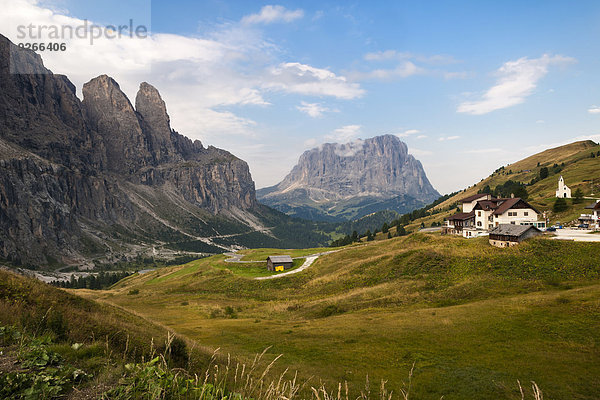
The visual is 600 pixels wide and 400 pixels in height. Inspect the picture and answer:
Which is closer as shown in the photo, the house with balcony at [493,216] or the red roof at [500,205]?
the house with balcony at [493,216]

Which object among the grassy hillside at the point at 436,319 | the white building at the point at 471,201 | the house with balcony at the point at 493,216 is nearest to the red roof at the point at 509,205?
the house with balcony at the point at 493,216

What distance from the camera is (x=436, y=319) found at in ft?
113

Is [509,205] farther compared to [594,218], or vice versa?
[594,218]

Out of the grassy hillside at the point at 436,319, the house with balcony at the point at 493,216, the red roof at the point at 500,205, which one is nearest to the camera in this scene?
the grassy hillside at the point at 436,319

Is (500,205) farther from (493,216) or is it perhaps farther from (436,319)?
(436,319)

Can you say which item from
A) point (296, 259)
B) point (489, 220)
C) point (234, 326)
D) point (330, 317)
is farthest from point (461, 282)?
point (296, 259)

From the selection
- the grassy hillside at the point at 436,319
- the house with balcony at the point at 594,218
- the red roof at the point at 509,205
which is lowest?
the grassy hillside at the point at 436,319

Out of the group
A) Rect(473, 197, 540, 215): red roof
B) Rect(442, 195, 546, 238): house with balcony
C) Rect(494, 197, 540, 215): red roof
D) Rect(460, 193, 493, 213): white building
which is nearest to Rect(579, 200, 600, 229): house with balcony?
Rect(442, 195, 546, 238): house with balcony

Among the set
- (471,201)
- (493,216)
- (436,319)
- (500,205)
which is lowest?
(436,319)

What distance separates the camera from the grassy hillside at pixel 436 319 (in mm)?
22062

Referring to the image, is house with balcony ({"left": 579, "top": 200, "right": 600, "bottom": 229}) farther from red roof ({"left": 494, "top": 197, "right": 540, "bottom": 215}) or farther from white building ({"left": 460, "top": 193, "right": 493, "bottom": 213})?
white building ({"left": 460, "top": 193, "right": 493, "bottom": 213})

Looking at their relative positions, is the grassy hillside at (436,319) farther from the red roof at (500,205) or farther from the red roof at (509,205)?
the red roof at (500,205)

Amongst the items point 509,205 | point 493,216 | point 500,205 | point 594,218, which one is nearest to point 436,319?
point 509,205

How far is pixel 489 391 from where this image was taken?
1986 centimetres
